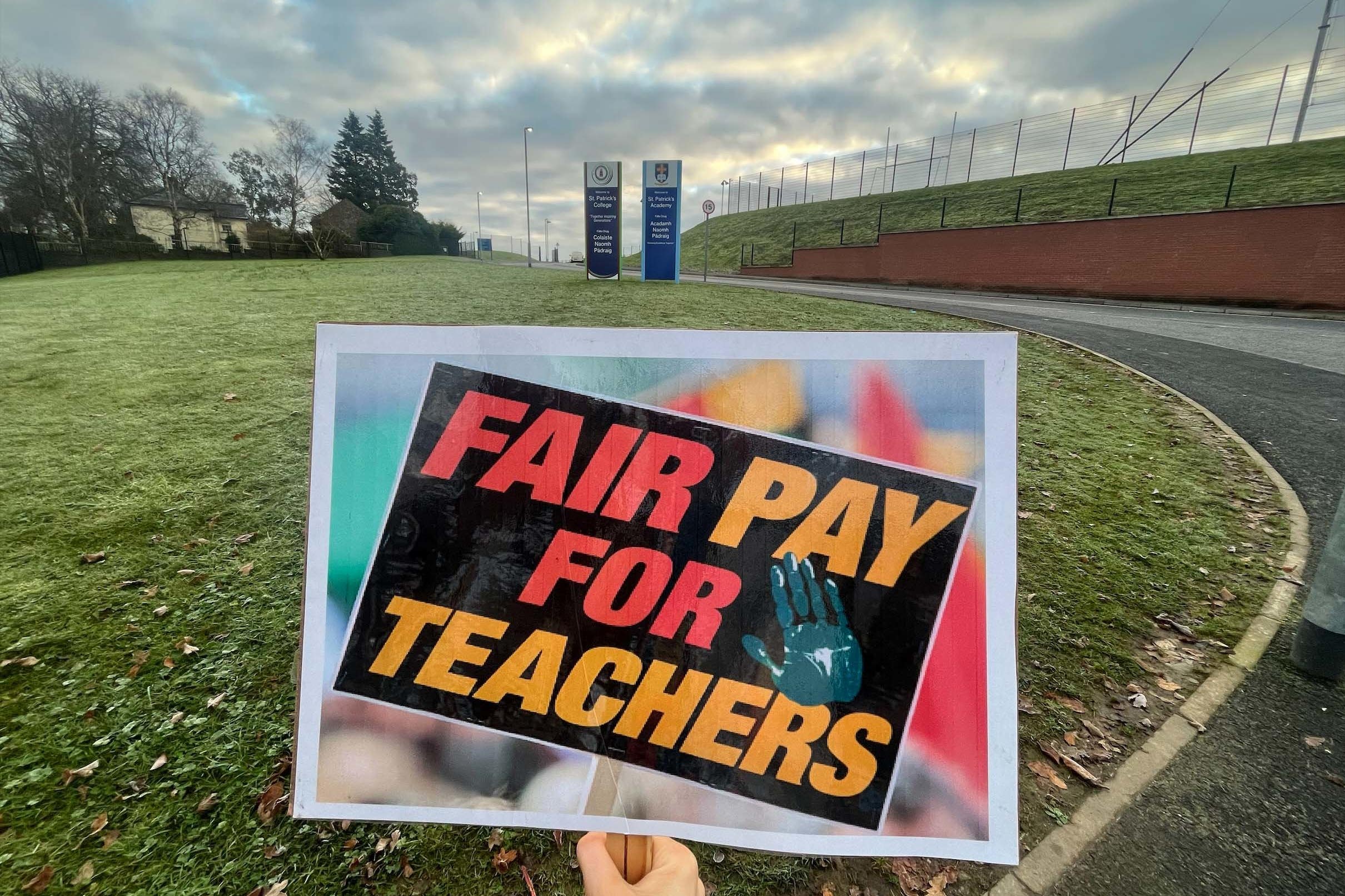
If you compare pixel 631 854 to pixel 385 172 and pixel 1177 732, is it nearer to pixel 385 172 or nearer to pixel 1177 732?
pixel 1177 732

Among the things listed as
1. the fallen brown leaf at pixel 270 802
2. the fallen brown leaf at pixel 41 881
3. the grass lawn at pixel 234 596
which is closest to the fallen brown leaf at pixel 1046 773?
the grass lawn at pixel 234 596

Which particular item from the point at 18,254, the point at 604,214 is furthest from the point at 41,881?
the point at 18,254

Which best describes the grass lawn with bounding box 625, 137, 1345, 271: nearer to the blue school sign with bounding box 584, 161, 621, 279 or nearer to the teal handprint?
the blue school sign with bounding box 584, 161, 621, 279

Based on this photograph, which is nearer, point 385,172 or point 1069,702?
point 1069,702

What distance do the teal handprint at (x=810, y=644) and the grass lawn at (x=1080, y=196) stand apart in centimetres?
2447

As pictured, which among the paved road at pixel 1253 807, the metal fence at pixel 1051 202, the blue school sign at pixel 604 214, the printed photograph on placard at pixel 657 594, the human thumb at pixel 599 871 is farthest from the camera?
the metal fence at pixel 1051 202

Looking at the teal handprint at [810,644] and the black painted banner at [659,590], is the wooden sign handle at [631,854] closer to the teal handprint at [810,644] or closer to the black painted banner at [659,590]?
the black painted banner at [659,590]

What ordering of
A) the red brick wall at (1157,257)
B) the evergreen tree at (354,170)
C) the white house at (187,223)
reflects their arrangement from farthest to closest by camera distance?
the evergreen tree at (354,170) → the white house at (187,223) → the red brick wall at (1157,257)

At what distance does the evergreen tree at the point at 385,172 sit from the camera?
55.3m

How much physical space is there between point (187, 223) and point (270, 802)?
5281 centimetres

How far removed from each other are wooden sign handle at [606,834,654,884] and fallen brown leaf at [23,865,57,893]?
2.15 m

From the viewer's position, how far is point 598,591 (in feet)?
4.43

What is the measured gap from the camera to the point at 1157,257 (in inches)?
628

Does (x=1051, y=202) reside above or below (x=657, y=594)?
above
